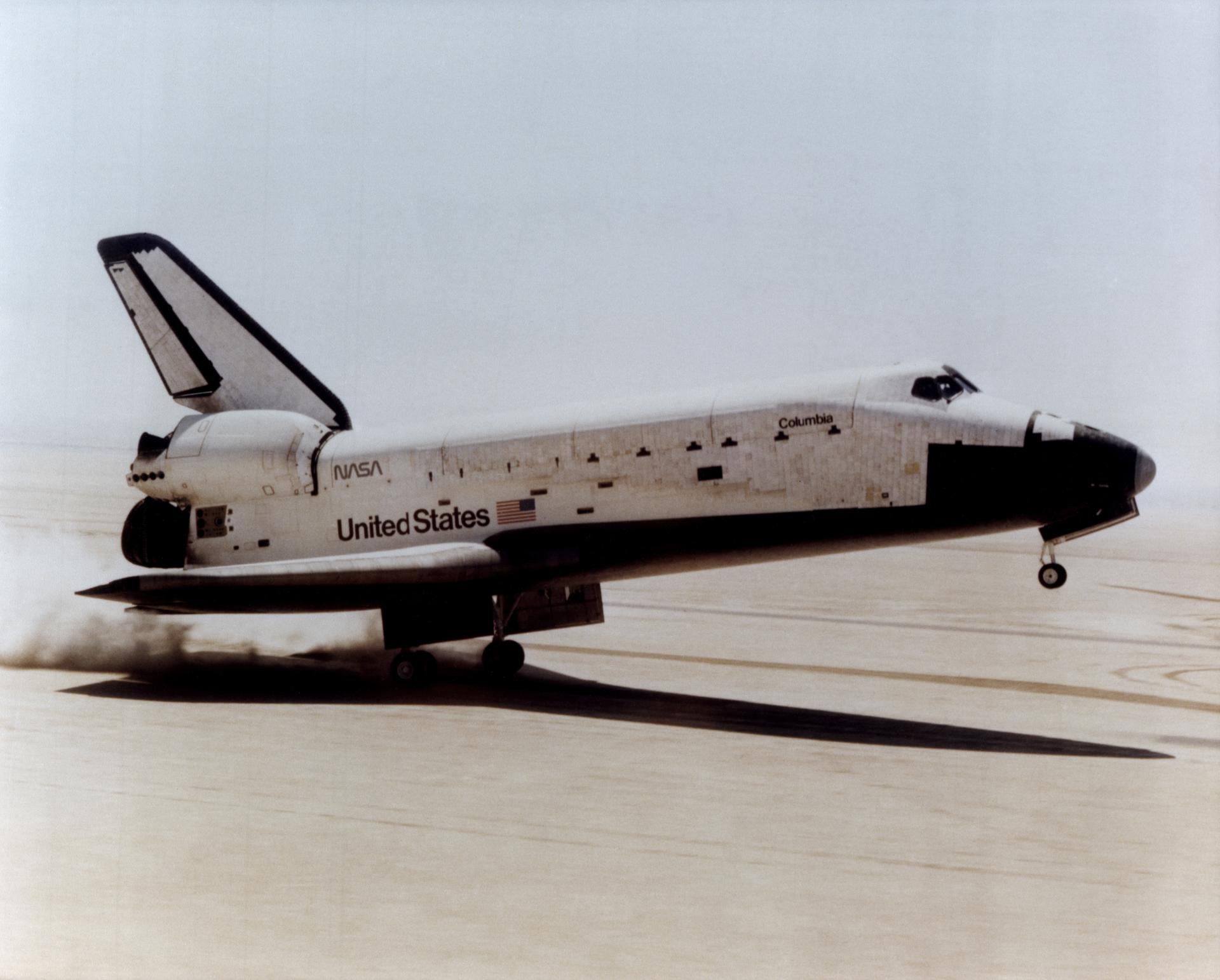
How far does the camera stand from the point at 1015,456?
985 centimetres

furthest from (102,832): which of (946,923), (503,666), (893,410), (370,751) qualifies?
(893,410)

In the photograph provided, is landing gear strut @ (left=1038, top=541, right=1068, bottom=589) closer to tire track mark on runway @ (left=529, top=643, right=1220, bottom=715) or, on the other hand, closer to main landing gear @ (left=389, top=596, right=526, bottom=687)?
tire track mark on runway @ (left=529, top=643, right=1220, bottom=715)

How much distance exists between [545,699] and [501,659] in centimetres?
105

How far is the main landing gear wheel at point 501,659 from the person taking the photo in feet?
40.3

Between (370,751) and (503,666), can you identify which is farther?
(503,666)

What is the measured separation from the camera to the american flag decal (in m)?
11.4

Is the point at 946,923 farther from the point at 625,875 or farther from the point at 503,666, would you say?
the point at 503,666

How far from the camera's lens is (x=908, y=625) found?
17953 millimetres

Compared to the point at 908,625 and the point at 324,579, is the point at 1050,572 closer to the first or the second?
the point at 324,579

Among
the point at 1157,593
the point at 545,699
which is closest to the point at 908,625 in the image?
the point at 545,699

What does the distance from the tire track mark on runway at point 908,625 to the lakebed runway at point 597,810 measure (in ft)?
4.80

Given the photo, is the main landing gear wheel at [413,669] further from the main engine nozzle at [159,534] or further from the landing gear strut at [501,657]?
the main engine nozzle at [159,534]

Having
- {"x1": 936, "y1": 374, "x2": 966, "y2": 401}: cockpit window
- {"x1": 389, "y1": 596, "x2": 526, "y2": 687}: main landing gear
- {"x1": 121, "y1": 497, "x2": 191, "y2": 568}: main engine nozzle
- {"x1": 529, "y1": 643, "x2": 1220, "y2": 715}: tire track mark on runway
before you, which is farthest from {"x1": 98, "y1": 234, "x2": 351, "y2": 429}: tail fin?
{"x1": 936, "y1": 374, "x2": 966, "y2": 401}: cockpit window

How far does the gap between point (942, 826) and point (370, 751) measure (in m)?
4.13
